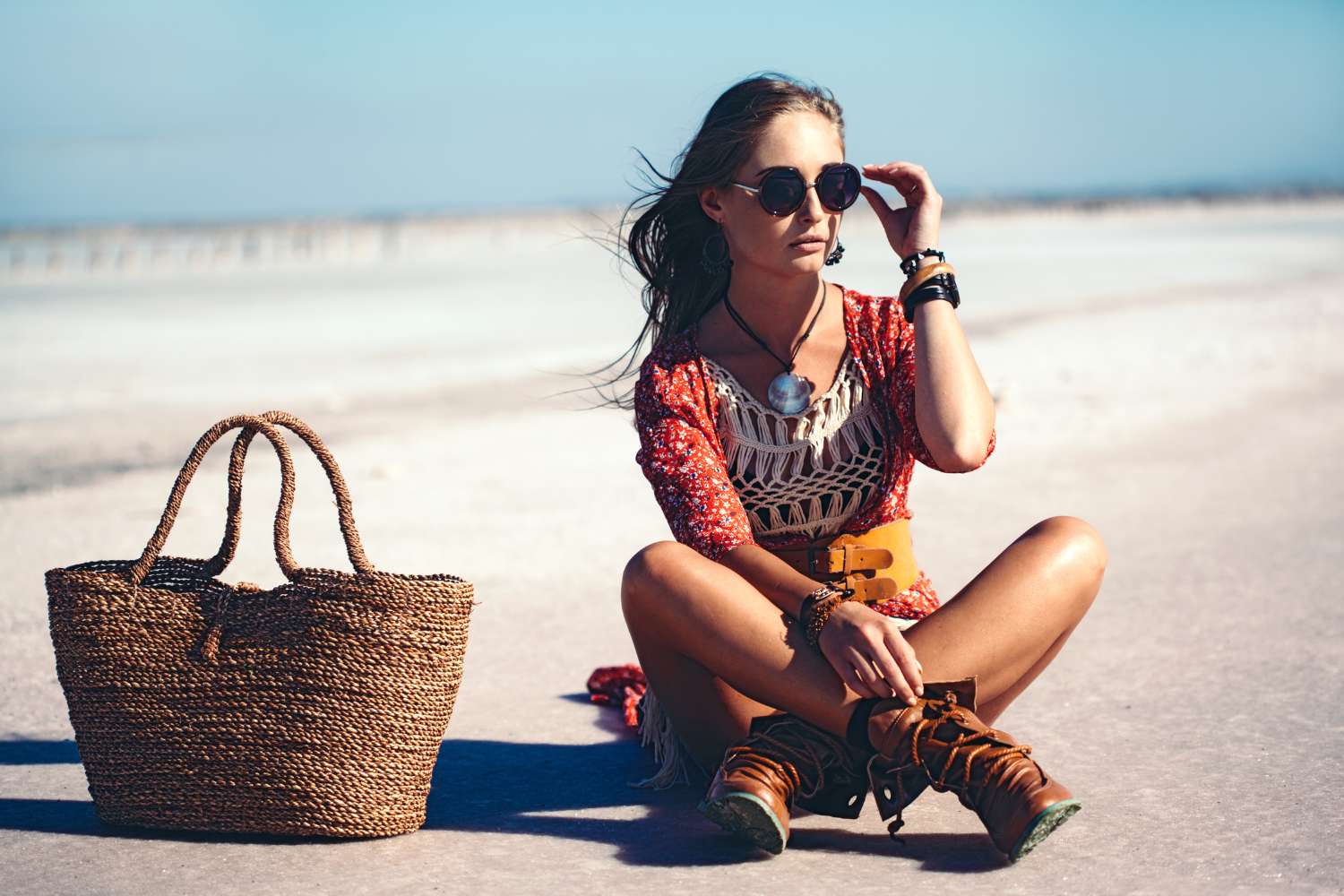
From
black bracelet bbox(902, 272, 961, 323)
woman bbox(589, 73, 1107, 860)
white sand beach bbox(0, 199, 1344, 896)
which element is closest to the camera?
woman bbox(589, 73, 1107, 860)

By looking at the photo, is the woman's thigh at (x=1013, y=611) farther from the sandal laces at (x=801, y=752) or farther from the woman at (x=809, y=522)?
the sandal laces at (x=801, y=752)

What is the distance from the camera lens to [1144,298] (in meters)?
20.4

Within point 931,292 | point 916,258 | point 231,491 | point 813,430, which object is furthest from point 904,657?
point 231,491

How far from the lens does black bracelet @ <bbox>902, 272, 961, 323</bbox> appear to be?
11.9 feet

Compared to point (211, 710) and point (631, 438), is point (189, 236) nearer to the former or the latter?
point (631, 438)

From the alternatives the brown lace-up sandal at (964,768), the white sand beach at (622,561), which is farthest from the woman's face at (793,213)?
the brown lace-up sandal at (964,768)

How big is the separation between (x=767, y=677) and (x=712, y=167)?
1214 mm

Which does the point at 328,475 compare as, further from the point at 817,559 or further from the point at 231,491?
the point at 817,559

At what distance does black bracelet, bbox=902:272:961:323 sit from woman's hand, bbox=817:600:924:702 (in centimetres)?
77

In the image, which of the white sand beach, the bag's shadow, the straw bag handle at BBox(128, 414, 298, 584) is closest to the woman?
the bag's shadow

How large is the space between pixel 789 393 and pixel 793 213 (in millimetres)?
413

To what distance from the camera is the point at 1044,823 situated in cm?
303

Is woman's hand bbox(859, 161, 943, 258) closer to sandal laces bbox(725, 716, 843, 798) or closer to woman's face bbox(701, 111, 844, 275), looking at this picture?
woman's face bbox(701, 111, 844, 275)

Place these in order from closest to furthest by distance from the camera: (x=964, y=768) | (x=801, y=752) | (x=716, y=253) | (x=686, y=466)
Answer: (x=964, y=768) < (x=801, y=752) < (x=686, y=466) < (x=716, y=253)
